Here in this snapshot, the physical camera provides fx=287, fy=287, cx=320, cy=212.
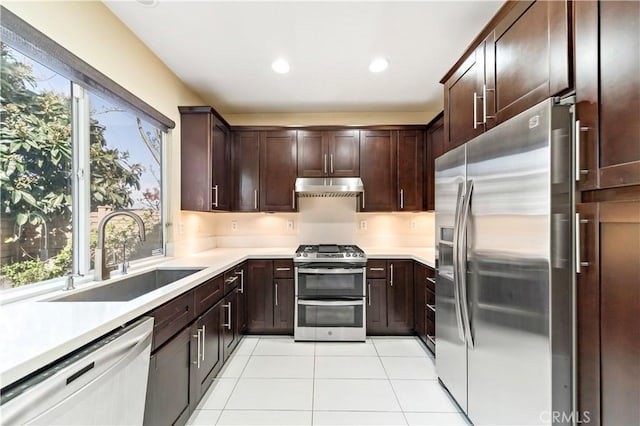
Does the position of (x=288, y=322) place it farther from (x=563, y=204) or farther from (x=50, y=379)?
(x=563, y=204)

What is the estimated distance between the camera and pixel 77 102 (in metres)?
1.72

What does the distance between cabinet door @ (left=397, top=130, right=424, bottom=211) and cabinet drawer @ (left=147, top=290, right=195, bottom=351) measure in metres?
2.49

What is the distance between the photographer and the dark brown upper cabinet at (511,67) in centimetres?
116

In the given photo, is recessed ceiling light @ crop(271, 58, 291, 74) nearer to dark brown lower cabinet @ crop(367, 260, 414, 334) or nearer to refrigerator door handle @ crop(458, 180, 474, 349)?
refrigerator door handle @ crop(458, 180, 474, 349)

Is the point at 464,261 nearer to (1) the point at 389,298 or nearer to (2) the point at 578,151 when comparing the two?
(2) the point at 578,151

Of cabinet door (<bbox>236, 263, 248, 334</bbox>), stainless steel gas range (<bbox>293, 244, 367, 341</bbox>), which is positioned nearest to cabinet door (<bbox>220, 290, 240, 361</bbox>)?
cabinet door (<bbox>236, 263, 248, 334</bbox>)

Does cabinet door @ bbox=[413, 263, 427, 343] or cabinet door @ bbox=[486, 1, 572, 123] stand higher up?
A: cabinet door @ bbox=[486, 1, 572, 123]

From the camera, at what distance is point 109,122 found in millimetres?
1971

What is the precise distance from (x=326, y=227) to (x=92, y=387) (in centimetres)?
293

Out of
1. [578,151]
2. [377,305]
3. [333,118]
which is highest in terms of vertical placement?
[333,118]

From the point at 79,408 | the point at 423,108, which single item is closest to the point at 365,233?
the point at 423,108

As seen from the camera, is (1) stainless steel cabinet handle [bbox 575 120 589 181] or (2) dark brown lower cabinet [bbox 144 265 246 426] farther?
(2) dark brown lower cabinet [bbox 144 265 246 426]

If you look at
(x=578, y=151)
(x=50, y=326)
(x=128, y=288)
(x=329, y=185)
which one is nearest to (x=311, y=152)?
(x=329, y=185)

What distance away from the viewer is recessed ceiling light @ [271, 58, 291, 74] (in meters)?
2.44
